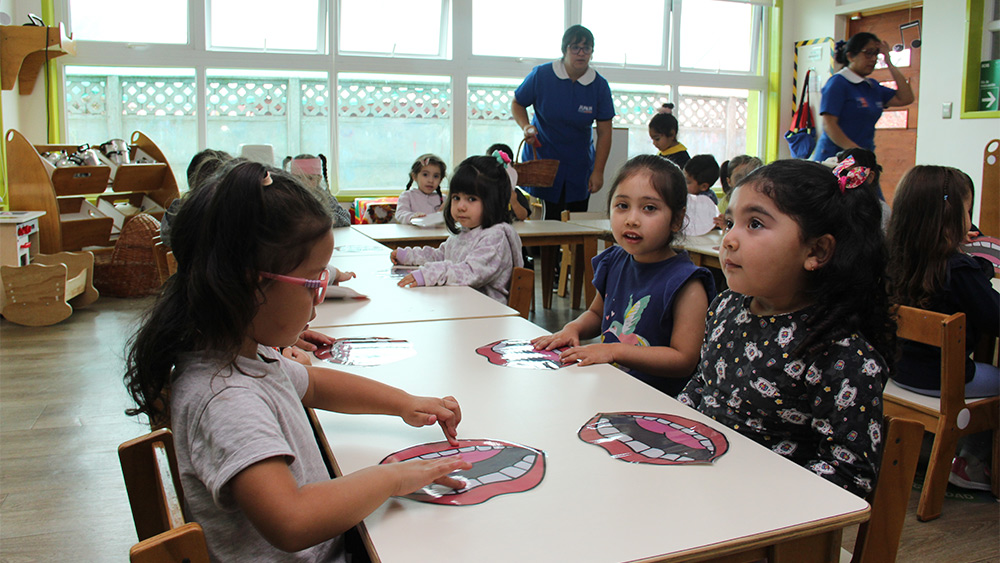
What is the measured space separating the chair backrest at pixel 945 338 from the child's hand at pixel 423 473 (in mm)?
1238

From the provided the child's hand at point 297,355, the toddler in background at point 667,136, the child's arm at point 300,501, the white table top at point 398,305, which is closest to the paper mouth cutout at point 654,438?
Answer: the child's arm at point 300,501

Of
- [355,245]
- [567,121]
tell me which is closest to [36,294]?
[355,245]

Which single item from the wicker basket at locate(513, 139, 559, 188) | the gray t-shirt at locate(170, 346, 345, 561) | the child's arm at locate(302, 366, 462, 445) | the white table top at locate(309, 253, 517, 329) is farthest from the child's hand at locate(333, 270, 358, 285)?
the wicker basket at locate(513, 139, 559, 188)

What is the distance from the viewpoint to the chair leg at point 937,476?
1.91m

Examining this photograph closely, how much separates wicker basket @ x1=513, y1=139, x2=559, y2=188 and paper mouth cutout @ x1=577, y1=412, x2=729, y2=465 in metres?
3.19

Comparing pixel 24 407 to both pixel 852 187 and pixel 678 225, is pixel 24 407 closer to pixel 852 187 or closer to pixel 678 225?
pixel 678 225

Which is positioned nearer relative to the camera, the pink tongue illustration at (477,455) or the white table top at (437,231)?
the pink tongue illustration at (477,455)

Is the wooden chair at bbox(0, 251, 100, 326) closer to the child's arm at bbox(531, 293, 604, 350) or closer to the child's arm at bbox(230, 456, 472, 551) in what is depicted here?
the child's arm at bbox(531, 293, 604, 350)

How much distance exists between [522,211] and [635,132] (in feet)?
12.3

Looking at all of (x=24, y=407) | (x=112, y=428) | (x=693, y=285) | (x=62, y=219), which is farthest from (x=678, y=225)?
(x=62, y=219)

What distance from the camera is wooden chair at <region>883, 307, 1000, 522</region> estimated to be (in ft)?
5.66

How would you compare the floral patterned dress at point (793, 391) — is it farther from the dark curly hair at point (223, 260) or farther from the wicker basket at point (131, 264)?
the wicker basket at point (131, 264)

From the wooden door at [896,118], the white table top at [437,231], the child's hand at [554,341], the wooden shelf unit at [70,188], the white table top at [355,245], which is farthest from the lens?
the wooden door at [896,118]

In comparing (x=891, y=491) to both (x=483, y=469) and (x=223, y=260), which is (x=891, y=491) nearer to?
(x=483, y=469)
